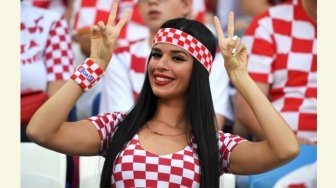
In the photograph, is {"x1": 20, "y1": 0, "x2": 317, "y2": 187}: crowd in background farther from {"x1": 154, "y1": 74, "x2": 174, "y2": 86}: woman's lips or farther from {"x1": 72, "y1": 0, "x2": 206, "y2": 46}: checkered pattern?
{"x1": 154, "y1": 74, "x2": 174, "y2": 86}: woman's lips

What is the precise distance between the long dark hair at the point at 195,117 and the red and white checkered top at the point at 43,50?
1.27 metres

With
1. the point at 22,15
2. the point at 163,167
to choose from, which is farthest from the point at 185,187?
the point at 22,15

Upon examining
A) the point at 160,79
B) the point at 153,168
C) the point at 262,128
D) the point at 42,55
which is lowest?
the point at 153,168

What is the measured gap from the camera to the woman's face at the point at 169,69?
3.58 metres

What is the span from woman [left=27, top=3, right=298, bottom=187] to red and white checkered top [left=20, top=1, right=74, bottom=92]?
1.22 meters

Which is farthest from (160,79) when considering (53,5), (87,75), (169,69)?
(53,5)

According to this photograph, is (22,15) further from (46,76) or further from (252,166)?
(252,166)

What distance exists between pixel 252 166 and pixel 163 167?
0.36m

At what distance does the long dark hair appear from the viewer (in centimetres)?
351

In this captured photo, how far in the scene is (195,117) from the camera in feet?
11.9

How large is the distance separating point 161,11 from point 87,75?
1.51 metres

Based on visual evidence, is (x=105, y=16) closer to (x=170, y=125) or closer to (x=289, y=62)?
(x=289, y=62)

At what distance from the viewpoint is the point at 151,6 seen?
4906 millimetres

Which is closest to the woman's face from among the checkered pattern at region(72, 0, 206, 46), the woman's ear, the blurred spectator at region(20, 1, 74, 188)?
the blurred spectator at region(20, 1, 74, 188)
